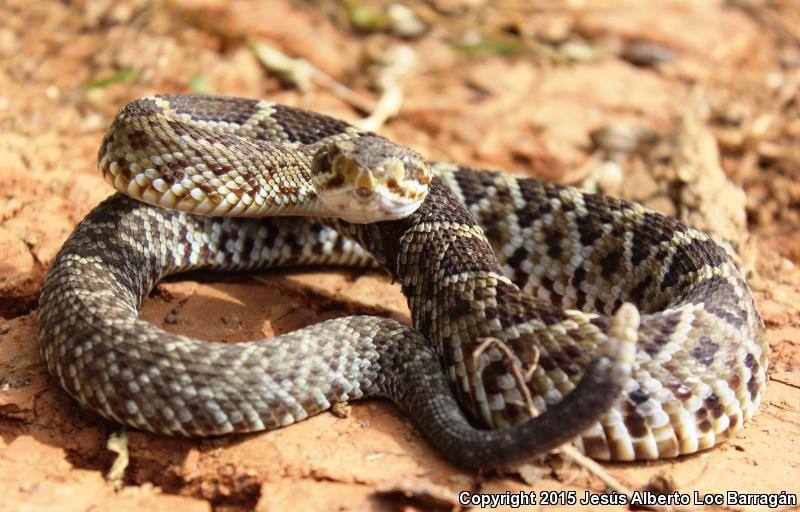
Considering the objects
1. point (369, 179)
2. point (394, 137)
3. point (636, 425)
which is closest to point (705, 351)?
point (636, 425)

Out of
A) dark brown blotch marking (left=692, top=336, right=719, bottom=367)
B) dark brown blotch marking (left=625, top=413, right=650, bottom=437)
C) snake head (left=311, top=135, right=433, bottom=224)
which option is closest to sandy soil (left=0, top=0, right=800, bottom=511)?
dark brown blotch marking (left=625, top=413, right=650, bottom=437)

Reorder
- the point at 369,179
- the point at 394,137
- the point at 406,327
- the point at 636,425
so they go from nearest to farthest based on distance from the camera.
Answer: the point at 636,425 → the point at 369,179 → the point at 406,327 → the point at 394,137

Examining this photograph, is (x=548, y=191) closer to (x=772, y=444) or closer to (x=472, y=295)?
(x=472, y=295)

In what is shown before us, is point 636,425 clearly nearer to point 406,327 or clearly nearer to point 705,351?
point 705,351

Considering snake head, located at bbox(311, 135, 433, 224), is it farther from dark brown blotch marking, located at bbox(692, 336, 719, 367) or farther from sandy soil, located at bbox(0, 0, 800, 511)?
dark brown blotch marking, located at bbox(692, 336, 719, 367)

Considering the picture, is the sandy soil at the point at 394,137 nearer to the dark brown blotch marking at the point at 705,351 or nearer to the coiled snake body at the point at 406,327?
the coiled snake body at the point at 406,327

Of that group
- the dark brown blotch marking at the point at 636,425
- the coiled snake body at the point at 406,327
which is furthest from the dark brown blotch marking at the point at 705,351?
the dark brown blotch marking at the point at 636,425
